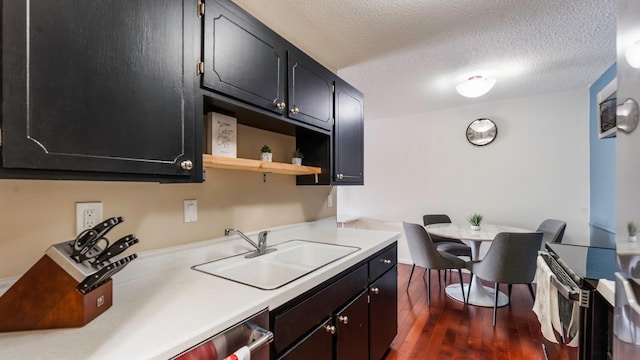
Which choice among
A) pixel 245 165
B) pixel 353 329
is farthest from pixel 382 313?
pixel 245 165

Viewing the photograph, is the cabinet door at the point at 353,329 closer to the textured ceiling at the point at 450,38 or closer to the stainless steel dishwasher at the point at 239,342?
the stainless steel dishwasher at the point at 239,342

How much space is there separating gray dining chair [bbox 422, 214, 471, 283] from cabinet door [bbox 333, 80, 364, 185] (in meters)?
1.68

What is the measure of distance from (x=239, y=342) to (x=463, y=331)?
2246mm

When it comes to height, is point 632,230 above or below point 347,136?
below

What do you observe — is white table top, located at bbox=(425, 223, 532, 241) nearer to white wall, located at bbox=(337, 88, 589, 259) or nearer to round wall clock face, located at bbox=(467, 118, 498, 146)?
white wall, located at bbox=(337, 88, 589, 259)

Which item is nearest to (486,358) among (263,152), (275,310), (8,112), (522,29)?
(275,310)

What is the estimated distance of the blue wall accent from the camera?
2541 millimetres

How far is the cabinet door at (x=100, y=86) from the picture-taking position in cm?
65

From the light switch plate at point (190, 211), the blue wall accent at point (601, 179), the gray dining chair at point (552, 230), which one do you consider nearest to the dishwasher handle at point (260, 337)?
the light switch plate at point (190, 211)

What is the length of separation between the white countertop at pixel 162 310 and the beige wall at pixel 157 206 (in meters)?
0.09

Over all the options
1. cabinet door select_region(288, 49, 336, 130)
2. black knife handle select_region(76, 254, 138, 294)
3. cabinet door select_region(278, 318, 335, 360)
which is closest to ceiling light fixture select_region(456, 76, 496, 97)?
cabinet door select_region(288, 49, 336, 130)

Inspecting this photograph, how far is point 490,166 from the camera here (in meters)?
3.66

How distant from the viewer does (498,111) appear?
3.61m

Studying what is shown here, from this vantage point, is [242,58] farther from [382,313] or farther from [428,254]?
[428,254]
